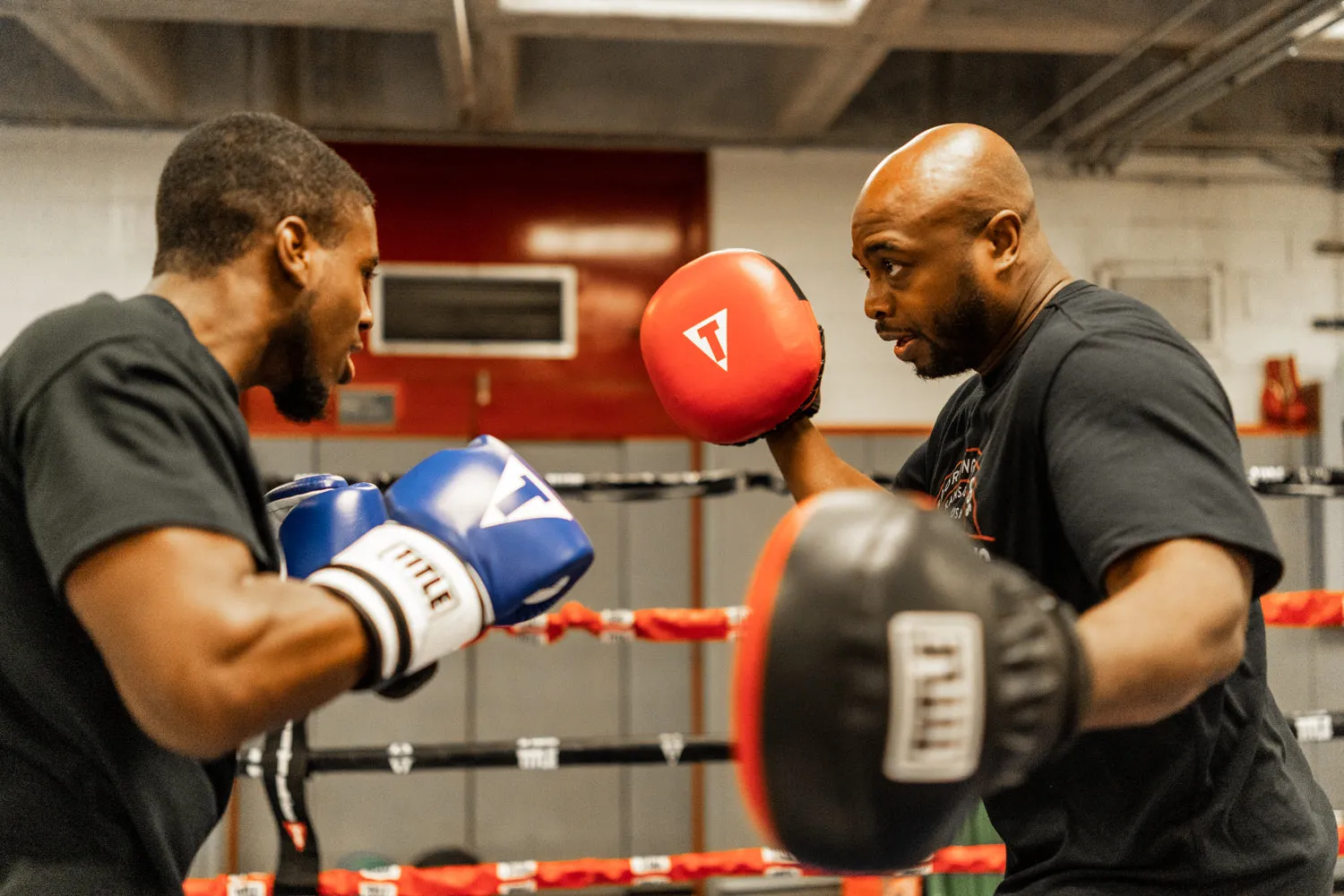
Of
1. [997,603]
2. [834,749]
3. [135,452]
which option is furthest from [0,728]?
[997,603]

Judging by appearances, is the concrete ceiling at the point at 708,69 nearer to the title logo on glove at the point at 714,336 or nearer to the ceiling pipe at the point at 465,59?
the ceiling pipe at the point at 465,59

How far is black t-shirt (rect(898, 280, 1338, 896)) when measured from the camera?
→ 83cm

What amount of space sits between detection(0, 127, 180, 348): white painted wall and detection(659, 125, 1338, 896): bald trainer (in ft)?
10.4

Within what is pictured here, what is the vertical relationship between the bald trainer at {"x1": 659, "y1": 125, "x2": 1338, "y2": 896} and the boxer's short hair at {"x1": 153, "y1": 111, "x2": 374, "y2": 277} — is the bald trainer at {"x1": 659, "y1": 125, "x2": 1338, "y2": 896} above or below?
below

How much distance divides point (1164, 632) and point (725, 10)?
2.58 metres

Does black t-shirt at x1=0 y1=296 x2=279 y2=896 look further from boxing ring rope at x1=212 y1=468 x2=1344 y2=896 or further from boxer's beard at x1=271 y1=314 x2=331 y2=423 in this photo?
boxing ring rope at x1=212 y1=468 x2=1344 y2=896

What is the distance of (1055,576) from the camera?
1057mm

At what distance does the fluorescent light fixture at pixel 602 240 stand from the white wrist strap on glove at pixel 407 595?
3075 mm

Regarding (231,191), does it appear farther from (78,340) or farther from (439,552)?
(439,552)

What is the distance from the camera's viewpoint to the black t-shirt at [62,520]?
792 millimetres

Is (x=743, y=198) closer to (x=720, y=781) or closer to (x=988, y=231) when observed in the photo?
(x=720, y=781)

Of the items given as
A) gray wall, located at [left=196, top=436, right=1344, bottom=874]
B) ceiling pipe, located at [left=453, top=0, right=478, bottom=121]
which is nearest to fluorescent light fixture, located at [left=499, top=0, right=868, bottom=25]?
ceiling pipe, located at [left=453, top=0, right=478, bottom=121]

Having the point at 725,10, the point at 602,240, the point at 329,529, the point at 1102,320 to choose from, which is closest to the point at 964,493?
the point at 1102,320

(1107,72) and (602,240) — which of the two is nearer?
(1107,72)
